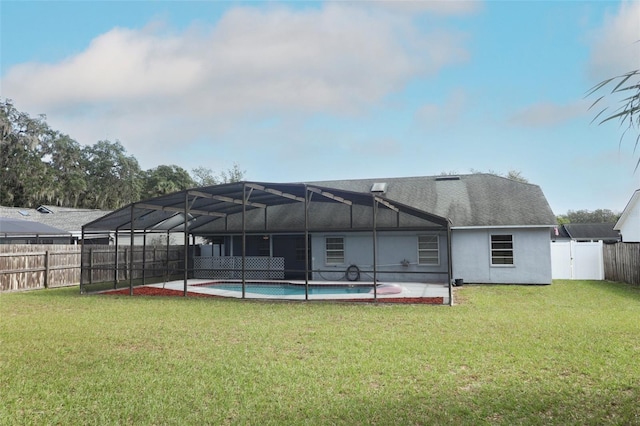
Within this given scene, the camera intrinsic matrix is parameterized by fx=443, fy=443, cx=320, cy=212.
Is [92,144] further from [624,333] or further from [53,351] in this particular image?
[624,333]

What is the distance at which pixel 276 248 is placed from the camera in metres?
21.2

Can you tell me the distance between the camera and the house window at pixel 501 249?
17.9m

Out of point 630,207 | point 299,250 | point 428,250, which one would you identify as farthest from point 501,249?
point 630,207

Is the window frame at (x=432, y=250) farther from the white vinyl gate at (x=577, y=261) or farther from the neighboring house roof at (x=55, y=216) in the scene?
the neighboring house roof at (x=55, y=216)

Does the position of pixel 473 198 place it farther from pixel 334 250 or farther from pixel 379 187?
pixel 334 250

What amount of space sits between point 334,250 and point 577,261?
10901 mm

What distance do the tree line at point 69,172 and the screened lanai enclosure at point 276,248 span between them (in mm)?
26733

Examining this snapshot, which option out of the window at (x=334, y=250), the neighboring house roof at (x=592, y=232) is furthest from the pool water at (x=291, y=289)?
the neighboring house roof at (x=592, y=232)

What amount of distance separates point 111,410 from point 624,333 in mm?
8591

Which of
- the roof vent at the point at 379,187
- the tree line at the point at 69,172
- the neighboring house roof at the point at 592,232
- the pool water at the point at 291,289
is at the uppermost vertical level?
the tree line at the point at 69,172

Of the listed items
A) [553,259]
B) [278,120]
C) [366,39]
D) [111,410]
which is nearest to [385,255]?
[553,259]

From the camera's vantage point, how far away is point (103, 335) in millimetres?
8469

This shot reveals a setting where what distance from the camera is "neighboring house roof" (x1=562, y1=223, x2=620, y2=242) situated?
4212 centimetres

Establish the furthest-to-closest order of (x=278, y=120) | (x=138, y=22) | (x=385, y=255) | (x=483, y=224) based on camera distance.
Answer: (x=278, y=120)
(x=385, y=255)
(x=483, y=224)
(x=138, y=22)
